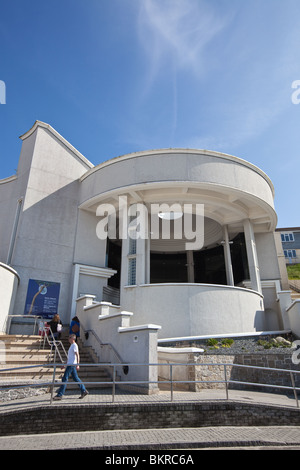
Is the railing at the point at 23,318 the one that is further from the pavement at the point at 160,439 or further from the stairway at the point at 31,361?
the pavement at the point at 160,439

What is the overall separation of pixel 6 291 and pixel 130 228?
6.09m

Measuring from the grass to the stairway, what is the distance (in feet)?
97.6

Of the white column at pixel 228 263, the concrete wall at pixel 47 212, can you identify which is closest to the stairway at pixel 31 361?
the concrete wall at pixel 47 212

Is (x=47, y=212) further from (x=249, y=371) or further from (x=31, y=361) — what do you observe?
(x=249, y=371)

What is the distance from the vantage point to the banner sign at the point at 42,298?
46.9 ft

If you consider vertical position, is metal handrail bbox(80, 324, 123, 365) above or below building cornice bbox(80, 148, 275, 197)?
below

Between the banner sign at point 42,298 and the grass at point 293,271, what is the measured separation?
2764cm

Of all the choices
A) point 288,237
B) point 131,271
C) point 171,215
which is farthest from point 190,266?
point 288,237

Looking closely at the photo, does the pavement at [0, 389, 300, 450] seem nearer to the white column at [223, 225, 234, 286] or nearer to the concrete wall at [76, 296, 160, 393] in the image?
the concrete wall at [76, 296, 160, 393]

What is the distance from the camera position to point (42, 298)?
14.7 meters

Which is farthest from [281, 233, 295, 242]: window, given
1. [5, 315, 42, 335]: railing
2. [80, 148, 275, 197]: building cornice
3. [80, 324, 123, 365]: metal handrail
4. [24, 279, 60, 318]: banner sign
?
[80, 324, 123, 365]: metal handrail

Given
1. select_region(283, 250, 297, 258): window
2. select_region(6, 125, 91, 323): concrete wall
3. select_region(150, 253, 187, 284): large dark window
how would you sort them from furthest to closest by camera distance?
select_region(283, 250, 297, 258): window, select_region(150, 253, 187, 284): large dark window, select_region(6, 125, 91, 323): concrete wall

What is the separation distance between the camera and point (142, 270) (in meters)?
14.3

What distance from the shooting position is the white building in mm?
13484
